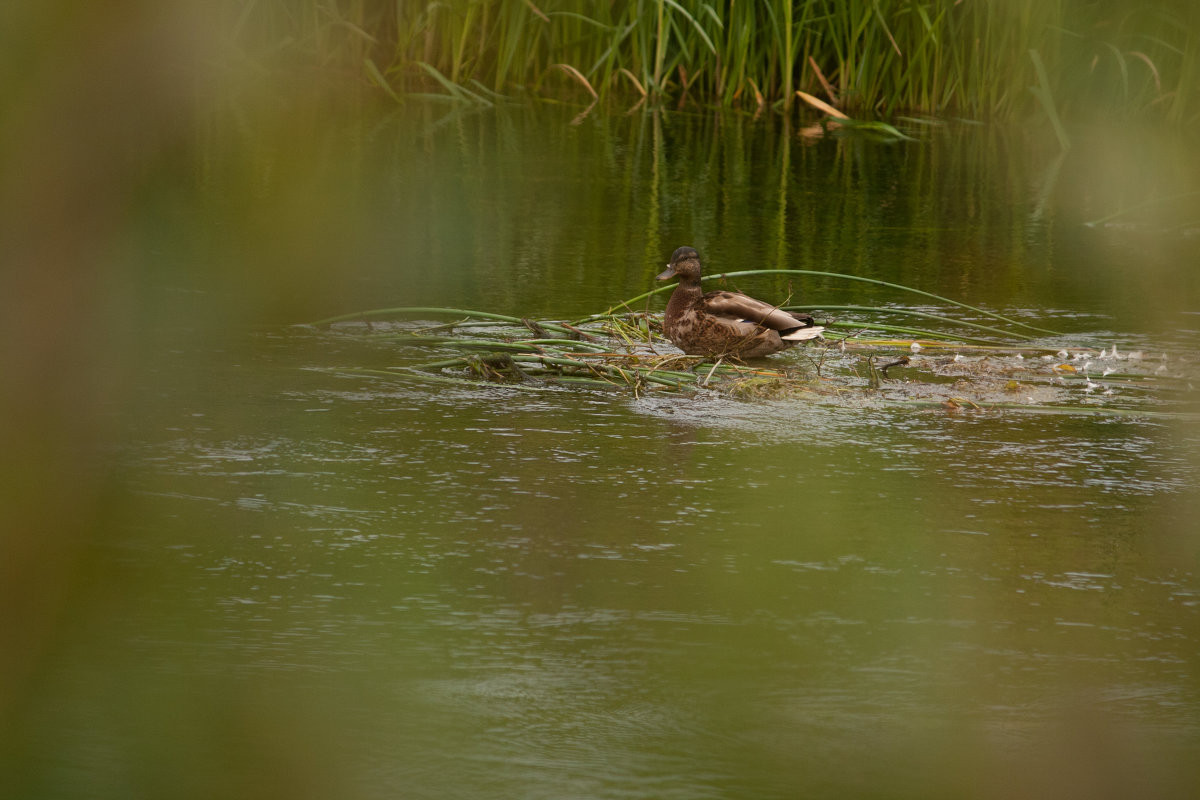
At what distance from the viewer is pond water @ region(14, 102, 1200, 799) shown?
1.05 meters

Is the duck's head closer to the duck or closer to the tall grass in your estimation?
the duck

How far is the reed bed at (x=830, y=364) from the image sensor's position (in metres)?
4.10

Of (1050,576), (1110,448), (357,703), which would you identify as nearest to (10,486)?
(357,703)

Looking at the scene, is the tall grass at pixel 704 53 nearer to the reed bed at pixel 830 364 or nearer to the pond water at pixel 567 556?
the reed bed at pixel 830 364

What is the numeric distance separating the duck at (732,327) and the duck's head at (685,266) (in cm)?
11

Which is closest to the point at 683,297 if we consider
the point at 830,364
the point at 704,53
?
the point at 830,364

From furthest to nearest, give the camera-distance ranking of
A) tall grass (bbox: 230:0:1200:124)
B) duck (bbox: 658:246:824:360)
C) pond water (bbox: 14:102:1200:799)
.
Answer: tall grass (bbox: 230:0:1200:124), duck (bbox: 658:246:824:360), pond water (bbox: 14:102:1200:799)

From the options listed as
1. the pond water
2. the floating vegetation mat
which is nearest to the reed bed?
the floating vegetation mat

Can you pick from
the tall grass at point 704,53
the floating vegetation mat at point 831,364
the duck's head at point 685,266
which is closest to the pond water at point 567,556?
the floating vegetation mat at point 831,364

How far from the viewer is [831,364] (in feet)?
14.8

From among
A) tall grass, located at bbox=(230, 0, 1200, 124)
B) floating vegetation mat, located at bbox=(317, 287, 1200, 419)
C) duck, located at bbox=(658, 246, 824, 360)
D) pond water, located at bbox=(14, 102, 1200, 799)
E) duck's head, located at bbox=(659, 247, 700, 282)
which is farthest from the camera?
tall grass, located at bbox=(230, 0, 1200, 124)

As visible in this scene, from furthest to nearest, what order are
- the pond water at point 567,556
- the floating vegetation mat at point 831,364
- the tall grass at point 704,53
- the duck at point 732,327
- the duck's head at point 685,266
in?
the tall grass at point 704,53
the duck's head at point 685,266
the duck at point 732,327
the floating vegetation mat at point 831,364
the pond water at point 567,556

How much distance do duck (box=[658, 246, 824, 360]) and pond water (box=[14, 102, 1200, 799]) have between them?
0.46 m

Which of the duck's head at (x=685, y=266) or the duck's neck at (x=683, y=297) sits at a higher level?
the duck's head at (x=685, y=266)
